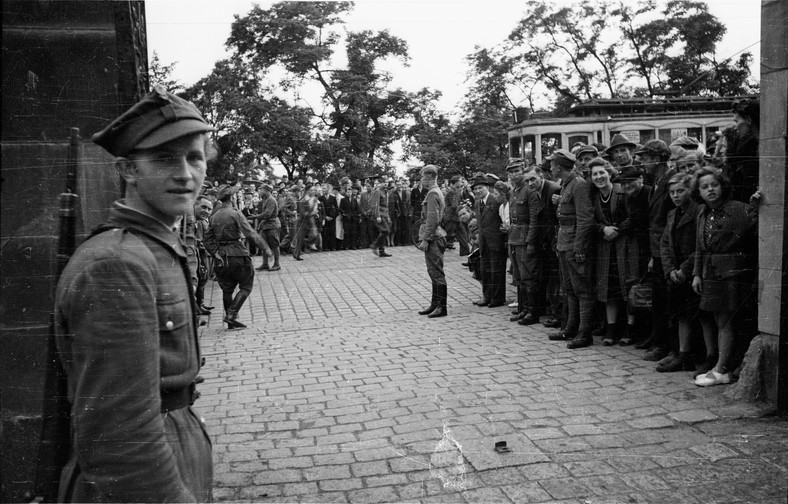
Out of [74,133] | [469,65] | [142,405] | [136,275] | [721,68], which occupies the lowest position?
[142,405]

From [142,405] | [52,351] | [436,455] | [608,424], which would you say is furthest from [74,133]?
[608,424]

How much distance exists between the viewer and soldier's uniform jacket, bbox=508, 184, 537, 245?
9.41 m

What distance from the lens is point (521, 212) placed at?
31.6 ft

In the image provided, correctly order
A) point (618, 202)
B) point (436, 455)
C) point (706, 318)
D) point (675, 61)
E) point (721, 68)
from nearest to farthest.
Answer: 1. point (436, 455)
2. point (706, 318)
3. point (721, 68)
4. point (618, 202)
5. point (675, 61)

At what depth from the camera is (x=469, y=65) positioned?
10.3 meters

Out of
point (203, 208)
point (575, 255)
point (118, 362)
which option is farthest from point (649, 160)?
point (118, 362)

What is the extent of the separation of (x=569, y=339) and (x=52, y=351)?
7.05 m

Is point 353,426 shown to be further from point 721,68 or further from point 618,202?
point 721,68

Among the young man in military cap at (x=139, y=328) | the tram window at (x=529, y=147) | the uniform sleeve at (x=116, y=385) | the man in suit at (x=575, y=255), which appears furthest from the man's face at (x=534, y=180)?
the tram window at (x=529, y=147)

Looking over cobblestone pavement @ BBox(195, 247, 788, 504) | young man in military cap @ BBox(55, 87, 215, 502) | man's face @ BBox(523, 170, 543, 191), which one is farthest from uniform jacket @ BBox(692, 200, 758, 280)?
young man in military cap @ BBox(55, 87, 215, 502)

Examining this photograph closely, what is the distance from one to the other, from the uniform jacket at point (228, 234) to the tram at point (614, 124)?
32.8ft

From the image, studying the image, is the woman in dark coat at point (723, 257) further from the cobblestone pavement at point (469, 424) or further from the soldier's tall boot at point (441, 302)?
the soldier's tall boot at point (441, 302)

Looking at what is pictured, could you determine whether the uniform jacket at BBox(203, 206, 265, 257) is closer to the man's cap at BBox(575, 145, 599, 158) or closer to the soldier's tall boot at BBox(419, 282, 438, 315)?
the soldier's tall boot at BBox(419, 282, 438, 315)

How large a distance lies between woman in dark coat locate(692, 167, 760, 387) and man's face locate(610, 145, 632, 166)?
2.37 meters
